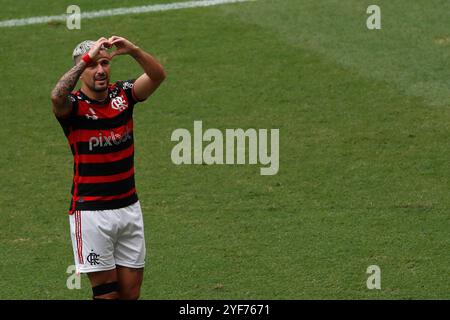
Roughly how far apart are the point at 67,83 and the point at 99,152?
0.58 metres

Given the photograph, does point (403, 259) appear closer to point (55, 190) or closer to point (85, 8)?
point (55, 190)

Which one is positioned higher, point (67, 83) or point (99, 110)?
point (67, 83)

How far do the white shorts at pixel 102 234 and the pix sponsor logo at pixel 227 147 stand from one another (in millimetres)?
3336

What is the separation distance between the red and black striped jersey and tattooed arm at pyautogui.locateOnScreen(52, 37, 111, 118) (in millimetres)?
129

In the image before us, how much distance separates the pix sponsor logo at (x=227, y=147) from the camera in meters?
12.0

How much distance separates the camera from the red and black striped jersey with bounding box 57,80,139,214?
836 centimetres

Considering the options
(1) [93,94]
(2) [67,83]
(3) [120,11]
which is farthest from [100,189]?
(3) [120,11]

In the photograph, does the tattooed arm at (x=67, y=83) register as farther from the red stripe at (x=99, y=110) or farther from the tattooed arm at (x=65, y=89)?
the red stripe at (x=99, y=110)

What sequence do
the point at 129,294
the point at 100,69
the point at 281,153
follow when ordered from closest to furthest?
the point at 100,69
the point at 129,294
the point at 281,153

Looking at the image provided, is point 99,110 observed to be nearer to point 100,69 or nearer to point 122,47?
point 100,69

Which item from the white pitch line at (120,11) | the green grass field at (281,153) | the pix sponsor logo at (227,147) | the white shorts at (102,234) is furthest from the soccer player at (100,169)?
the white pitch line at (120,11)

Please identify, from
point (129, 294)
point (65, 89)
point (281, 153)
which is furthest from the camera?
point (281, 153)

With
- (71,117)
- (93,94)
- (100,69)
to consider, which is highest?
(100,69)

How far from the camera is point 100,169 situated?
8383mm
